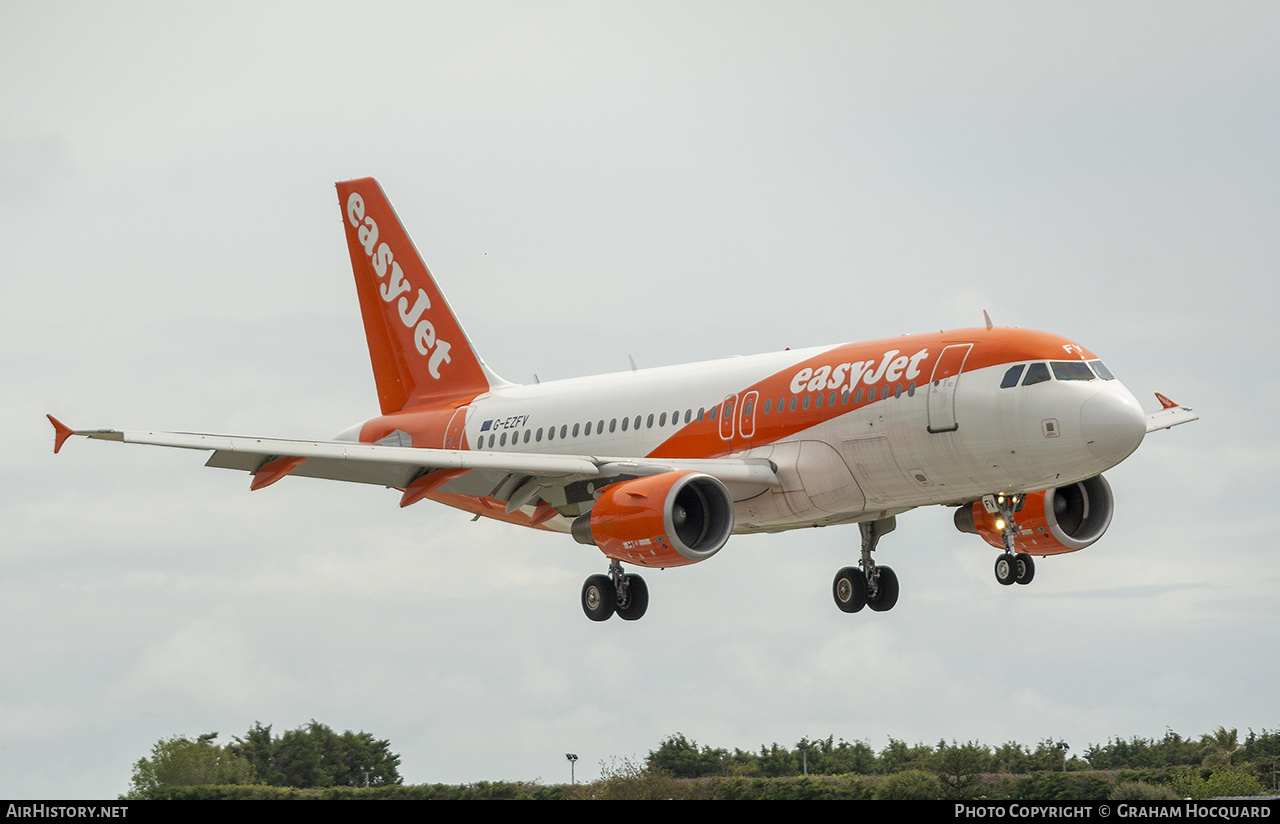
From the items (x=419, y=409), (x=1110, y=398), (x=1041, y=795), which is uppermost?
(x=419, y=409)

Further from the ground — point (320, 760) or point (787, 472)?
point (787, 472)

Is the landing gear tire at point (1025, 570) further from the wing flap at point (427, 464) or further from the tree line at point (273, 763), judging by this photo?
the tree line at point (273, 763)

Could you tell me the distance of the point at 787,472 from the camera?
1190 inches

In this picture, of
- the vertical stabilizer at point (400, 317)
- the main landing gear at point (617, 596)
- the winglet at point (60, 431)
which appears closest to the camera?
the winglet at point (60, 431)

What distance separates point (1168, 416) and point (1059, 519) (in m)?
4.45

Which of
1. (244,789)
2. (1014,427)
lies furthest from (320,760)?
(1014,427)

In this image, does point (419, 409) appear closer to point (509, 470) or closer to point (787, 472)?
point (509, 470)

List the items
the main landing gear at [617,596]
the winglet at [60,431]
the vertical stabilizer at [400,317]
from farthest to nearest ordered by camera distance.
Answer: the vertical stabilizer at [400,317] → the main landing gear at [617,596] → the winglet at [60,431]

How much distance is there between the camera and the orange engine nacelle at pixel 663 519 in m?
28.4

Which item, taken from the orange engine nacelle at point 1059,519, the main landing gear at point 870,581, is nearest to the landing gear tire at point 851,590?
Result: the main landing gear at point 870,581

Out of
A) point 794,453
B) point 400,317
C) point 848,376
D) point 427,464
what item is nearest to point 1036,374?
point 848,376

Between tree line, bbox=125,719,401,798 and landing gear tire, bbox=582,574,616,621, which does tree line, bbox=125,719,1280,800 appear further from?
landing gear tire, bbox=582,574,616,621

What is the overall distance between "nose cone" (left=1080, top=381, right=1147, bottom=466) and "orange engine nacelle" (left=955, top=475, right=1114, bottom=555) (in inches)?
192
